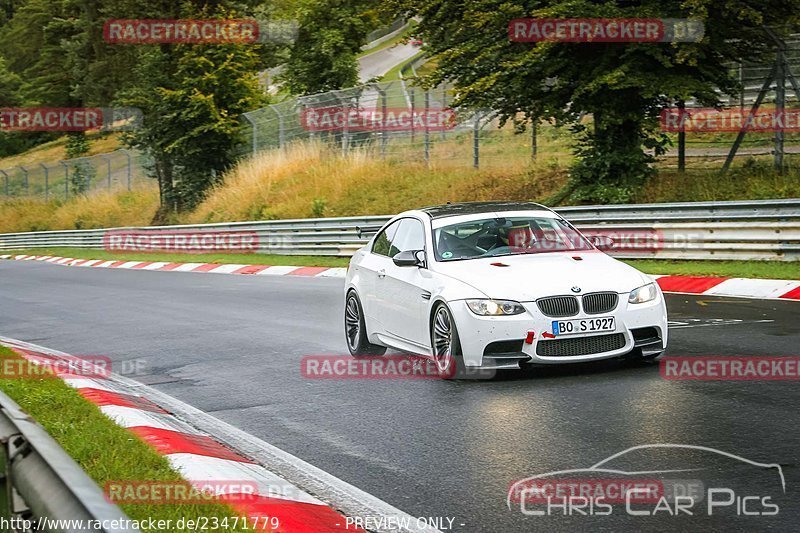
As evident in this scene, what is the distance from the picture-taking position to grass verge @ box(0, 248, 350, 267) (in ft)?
86.6

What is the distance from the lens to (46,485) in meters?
3.02

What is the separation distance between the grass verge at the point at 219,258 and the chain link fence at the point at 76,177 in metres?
8.49

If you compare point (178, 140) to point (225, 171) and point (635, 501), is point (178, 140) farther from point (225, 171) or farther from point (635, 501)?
point (635, 501)

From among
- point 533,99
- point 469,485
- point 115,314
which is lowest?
point 115,314

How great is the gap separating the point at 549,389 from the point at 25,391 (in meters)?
4.11

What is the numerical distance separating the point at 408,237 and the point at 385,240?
671 mm

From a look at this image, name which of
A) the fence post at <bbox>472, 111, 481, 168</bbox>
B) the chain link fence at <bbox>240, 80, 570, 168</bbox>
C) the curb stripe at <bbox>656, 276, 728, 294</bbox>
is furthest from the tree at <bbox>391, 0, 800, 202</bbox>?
the fence post at <bbox>472, 111, 481, 168</bbox>

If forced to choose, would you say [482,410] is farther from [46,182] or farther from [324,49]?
[46,182]

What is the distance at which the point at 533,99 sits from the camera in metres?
21.0

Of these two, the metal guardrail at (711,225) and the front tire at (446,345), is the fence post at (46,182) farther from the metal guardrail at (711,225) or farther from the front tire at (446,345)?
the front tire at (446,345)

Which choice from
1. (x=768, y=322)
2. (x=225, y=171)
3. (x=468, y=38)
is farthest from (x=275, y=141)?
(x=768, y=322)

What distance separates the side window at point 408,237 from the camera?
10.5m

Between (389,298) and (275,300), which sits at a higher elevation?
(389,298)

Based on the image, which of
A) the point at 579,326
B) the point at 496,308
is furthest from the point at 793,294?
the point at 496,308
